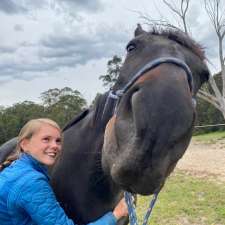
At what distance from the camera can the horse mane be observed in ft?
7.32

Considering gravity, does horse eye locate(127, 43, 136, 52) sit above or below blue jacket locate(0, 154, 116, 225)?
above

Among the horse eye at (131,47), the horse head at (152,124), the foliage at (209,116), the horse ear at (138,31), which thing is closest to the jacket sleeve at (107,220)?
the horse head at (152,124)

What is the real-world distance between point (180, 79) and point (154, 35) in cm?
56

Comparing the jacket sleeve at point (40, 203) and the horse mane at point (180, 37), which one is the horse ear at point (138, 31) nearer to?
the horse mane at point (180, 37)

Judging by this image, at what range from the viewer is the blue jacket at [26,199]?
6.60 ft

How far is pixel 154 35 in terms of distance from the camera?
7.52 feet

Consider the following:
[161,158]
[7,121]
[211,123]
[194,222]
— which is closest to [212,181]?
[194,222]

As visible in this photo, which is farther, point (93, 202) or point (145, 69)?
point (93, 202)

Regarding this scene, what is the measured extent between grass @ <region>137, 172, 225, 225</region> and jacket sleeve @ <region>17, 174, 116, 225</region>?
15.9 ft

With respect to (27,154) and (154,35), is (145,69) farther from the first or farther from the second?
(27,154)

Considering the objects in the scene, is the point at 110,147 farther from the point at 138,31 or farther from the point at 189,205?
the point at 189,205

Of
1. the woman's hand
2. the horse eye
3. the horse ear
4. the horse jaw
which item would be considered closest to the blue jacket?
the woman's hand

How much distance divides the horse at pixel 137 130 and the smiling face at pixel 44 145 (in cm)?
31

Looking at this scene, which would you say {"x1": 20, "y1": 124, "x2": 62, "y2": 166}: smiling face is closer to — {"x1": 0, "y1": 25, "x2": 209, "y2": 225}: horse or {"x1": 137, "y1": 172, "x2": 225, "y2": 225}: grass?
{"x1": 0, "y1": 25, "x2": 209, "y2": 225}: horse
